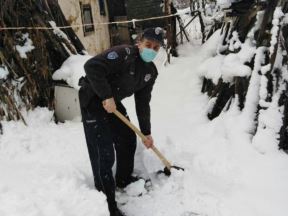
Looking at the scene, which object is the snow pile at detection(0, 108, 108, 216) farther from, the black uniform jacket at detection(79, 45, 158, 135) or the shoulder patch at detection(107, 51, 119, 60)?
the shoulder patch at detection(107, 51, 119, 60)

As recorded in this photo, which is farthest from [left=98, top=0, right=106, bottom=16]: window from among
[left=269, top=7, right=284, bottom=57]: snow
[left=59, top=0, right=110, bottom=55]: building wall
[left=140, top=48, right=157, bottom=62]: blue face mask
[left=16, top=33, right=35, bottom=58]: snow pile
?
[left=140, top=48, right=157, bottom=62]: blue face mask

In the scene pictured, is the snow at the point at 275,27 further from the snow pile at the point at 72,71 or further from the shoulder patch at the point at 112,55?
the snow pile at the point at 72,71

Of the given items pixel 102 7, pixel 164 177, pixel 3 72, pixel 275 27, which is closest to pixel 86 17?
pixel 102 7

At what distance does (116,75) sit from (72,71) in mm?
1981

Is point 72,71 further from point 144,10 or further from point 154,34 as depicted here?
point 144,10

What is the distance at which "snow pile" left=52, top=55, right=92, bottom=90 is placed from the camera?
5000mm

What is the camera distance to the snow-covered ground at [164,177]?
3.29 metres

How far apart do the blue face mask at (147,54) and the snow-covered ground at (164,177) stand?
52.4 inches

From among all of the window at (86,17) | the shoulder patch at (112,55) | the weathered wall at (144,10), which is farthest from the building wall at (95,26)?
the shoulder patch at (112,55)

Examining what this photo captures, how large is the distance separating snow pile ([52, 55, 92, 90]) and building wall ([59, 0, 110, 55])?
10.1 feet

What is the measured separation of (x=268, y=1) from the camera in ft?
14.3

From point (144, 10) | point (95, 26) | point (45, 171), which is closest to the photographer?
point (45, 171)

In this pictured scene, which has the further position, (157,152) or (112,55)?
(157,152)

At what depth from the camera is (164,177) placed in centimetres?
408
